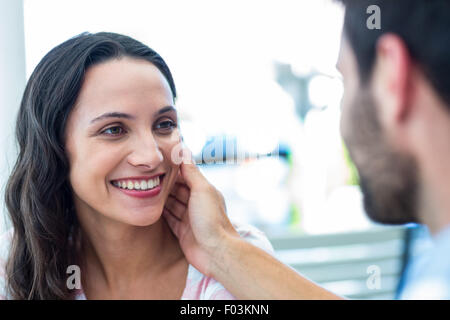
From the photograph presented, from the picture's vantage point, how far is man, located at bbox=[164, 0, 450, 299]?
0.67 meters

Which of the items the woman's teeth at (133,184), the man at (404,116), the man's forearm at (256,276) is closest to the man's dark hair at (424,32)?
the man at (404,116)

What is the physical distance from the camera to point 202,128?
2211 mm

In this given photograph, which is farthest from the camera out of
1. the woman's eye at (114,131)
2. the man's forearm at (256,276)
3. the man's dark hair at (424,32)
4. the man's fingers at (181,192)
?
the man's fingers at (181,192)

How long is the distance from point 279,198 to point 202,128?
80 centimetres

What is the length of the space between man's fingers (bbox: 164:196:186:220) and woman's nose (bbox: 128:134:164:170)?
20 centimetres

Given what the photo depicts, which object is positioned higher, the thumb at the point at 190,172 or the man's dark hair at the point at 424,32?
the man's dark hair at the point at 424,32

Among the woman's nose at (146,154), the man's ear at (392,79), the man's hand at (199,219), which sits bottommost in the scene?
the man's hand at (199,219)

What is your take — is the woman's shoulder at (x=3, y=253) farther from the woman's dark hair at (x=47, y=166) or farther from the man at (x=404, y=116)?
the man at (x=404, y=116)

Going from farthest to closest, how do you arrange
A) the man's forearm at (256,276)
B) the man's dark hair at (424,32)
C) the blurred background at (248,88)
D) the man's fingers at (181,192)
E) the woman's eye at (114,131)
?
the blurred background at (248,88) < the man's fingers at (181,192) < the woman's eye at (114,131) < the man's forearm at (256,276) < the man's dark hair at (424,32)

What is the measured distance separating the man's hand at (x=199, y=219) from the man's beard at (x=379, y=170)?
43cm

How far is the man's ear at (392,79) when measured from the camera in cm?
68

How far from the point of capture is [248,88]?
243cm

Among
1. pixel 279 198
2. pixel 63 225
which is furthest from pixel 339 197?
pixel 63 225

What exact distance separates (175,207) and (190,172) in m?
0.14
